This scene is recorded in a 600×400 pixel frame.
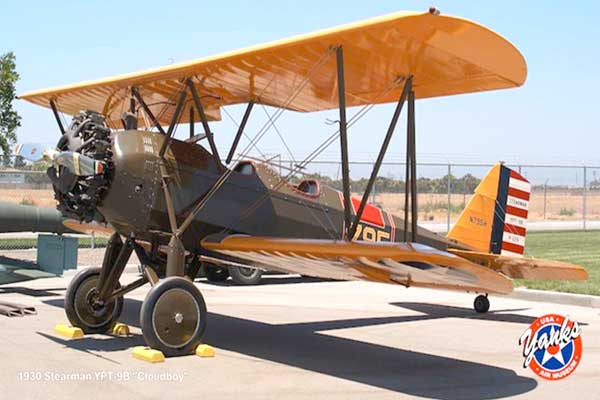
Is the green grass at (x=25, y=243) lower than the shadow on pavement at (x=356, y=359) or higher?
higher

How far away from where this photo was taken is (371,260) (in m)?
6.42

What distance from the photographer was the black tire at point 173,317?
684cm

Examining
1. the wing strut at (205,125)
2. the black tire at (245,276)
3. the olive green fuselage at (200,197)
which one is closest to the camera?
the olive green fuselage at (200,197)

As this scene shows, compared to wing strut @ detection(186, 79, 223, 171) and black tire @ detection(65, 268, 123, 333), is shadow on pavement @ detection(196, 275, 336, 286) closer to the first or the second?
black tire @ detection(65, 268, 123, 333)

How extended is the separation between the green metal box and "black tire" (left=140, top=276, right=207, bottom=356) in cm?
539

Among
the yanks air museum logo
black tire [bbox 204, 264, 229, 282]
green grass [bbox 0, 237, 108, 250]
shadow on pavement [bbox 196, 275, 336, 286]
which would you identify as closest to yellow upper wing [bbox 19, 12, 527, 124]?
the yanks air museum logo

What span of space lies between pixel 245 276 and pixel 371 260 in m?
7.60

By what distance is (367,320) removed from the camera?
9914mm

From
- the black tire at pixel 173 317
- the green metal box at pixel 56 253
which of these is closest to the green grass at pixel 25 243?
the green metal box at pixel 56 253

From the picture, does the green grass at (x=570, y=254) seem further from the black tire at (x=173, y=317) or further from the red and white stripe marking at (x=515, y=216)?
the black tire at (x=173, y=317)

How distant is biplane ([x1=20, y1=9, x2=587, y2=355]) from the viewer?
6.58 metres

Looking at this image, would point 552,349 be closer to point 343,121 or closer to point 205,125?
point 343,121

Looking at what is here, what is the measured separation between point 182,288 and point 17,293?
5880 mm

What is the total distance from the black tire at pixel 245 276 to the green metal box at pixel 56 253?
2855 millimetres
